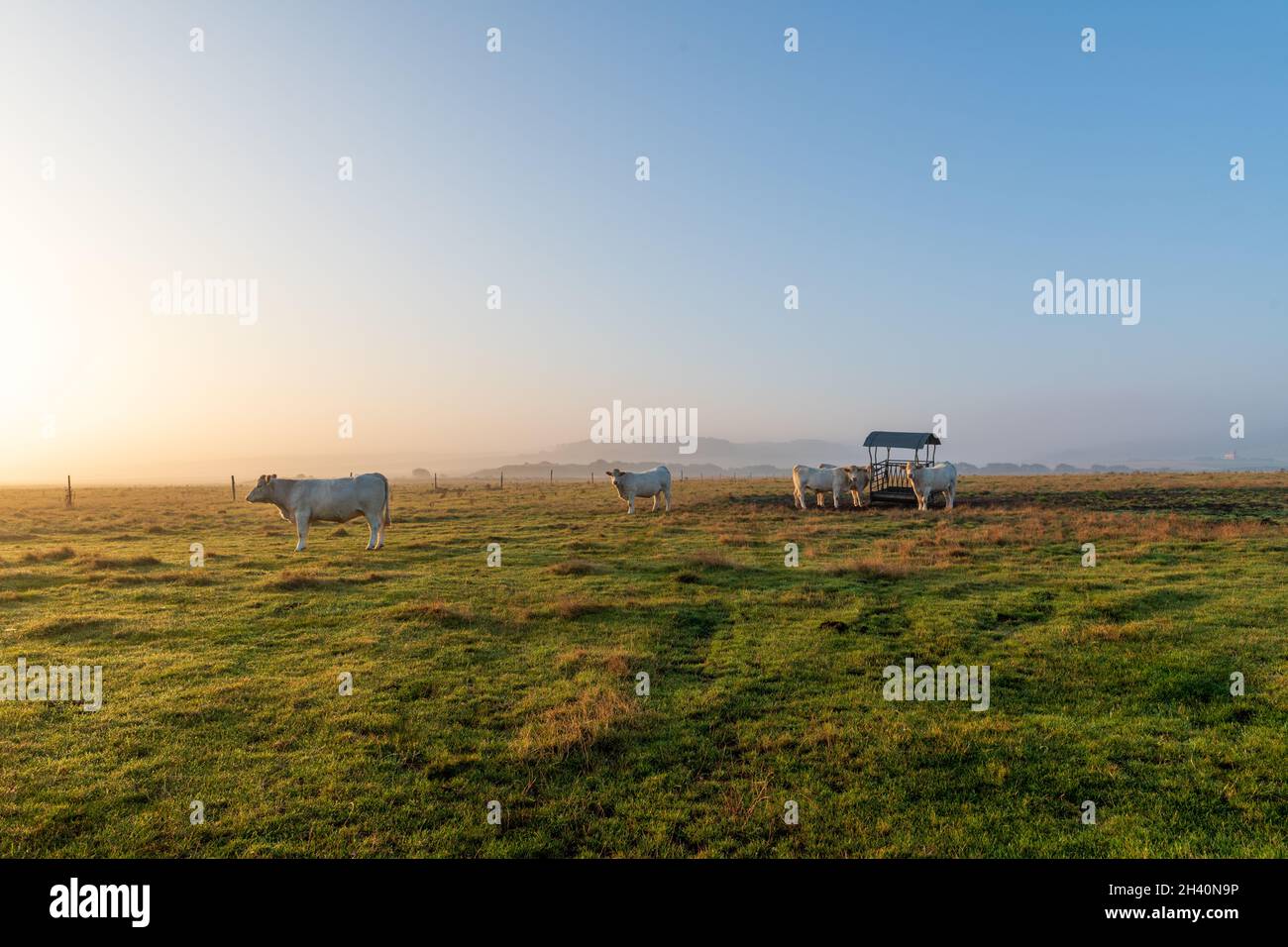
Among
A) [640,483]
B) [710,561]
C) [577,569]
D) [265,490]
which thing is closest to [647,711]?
[577,569]

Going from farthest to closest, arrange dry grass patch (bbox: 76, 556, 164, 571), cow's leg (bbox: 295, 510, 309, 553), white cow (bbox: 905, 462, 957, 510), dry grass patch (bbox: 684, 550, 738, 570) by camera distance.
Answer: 1. white cow (bbox: 905, 462, 957, 510)
2. cow's leg (bbox: 295, 510, 309, 553)
3. dry grass patch (bbox: 684, 550, 738, 570)
4. dry grass patch (bbox: 76, 556, 164, 571)

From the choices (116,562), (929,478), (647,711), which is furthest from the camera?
(929,478)

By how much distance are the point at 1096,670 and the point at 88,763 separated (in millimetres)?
12113

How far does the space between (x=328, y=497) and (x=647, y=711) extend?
17.4 meters

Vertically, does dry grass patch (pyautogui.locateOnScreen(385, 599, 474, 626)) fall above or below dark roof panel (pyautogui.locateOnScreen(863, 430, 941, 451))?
below

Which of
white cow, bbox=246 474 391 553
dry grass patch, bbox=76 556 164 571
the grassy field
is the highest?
white cow, bbox=246 474 391 553

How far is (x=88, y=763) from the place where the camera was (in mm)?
6387

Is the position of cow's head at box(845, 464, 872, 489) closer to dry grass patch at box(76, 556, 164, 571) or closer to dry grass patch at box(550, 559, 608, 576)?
dry grass patch at box(550, 559, 608, 576)

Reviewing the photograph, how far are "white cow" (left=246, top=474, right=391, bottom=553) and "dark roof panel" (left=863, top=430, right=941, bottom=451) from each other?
27281mm

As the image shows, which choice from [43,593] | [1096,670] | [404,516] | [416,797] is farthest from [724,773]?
[404,516]

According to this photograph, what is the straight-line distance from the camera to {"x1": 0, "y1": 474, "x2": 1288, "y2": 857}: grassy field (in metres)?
5.25

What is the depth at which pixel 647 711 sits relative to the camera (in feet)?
25.1

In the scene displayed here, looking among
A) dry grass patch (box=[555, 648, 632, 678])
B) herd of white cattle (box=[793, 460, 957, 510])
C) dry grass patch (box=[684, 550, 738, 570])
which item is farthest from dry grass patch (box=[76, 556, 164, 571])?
herd of white cattle (box=[793, 460, 957, 510])

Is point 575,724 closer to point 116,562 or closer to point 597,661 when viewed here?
point 597,661
